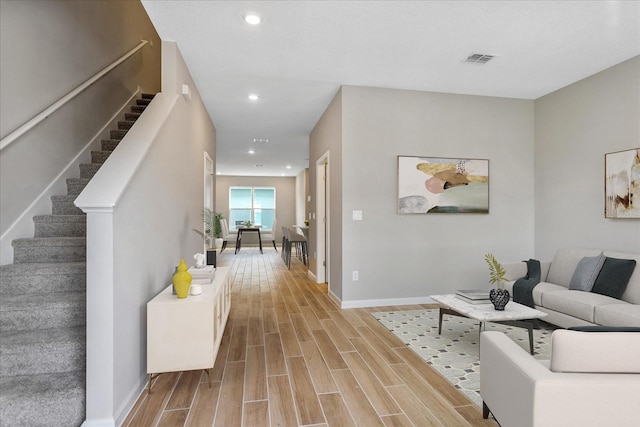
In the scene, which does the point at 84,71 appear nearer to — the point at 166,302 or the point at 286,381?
the point at 166,302

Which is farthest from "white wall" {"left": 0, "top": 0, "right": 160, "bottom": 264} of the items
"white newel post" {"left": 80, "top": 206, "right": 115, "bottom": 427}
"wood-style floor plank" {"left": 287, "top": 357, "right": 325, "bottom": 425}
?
"wood-style floor plank" {"left": 287, "top": 357, "right": 325, "bottom": 425}

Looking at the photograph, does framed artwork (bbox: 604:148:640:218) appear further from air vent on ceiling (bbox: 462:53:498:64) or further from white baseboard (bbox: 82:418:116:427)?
white baseboard (bbox: 82:418:116:427)

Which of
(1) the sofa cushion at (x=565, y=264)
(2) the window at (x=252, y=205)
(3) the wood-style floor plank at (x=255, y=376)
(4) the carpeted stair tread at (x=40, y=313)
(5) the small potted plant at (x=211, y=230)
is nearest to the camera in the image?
(4) the carpeted stair tread at (x=40, y=313)

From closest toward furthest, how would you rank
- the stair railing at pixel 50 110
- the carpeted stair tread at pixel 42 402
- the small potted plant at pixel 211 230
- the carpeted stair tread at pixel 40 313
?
the carpeted stair tread at pixel 42 402 < the carpeted stair tread at pixel 40 313 < the stair railing at pixel 50 110 < the small potted plant at pixel 211 230

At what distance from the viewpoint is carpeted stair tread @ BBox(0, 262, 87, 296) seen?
2186 mm

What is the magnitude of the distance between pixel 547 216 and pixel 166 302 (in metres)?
4.80

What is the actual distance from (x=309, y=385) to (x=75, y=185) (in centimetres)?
281

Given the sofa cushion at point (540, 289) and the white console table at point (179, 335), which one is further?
the sofa cushion at point (540, 289)

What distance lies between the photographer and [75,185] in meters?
3.12

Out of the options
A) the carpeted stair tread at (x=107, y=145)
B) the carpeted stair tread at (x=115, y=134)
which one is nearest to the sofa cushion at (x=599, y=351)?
the carpeted stair tread at (x=107, y=145)

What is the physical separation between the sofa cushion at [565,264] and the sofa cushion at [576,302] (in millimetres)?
418

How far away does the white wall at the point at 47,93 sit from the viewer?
8.15 feet

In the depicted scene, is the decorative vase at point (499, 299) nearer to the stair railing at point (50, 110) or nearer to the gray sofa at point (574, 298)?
the gray sofa at point (574, 298)

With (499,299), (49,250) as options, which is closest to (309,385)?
(499,299)
